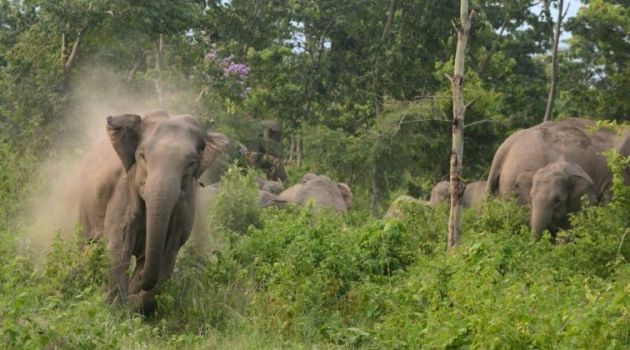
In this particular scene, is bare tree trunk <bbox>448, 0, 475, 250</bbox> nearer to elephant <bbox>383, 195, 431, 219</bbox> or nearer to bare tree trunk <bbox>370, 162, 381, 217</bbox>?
elephant <bbox>383, 195, 431, 219</bbox>

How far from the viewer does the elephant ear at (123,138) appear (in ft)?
33.3

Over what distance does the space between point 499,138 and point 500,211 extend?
12624 mm

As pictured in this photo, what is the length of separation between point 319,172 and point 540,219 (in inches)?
470

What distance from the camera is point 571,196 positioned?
1453 centimetres

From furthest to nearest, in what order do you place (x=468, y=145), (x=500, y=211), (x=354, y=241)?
(x=468, y=145)
(x=500, y=211)
(x=354, y=241)

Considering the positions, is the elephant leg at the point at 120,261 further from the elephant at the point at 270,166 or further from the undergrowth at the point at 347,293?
the elephant at the point at 270,166

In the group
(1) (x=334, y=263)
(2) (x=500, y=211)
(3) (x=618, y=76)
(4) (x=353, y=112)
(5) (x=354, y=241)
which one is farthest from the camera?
(4) (x=353, y=112)

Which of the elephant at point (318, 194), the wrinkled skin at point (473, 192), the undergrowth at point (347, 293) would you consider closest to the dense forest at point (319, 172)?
the undergrowth at point (347, 293)

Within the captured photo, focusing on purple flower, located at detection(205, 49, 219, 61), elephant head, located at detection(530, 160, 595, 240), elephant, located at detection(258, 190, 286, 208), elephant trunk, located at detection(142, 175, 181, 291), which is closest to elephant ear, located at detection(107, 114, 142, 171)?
elephant trunk, located at detection(142, 175, 181, 291)

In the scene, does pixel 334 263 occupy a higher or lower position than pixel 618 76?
lower

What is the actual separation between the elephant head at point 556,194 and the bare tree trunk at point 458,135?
312cm

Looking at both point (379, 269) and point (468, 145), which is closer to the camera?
point (379, 269)

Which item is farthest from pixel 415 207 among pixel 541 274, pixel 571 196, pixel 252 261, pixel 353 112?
pixel 353 112

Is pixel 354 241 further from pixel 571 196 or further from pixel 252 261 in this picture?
pixel 571 196
